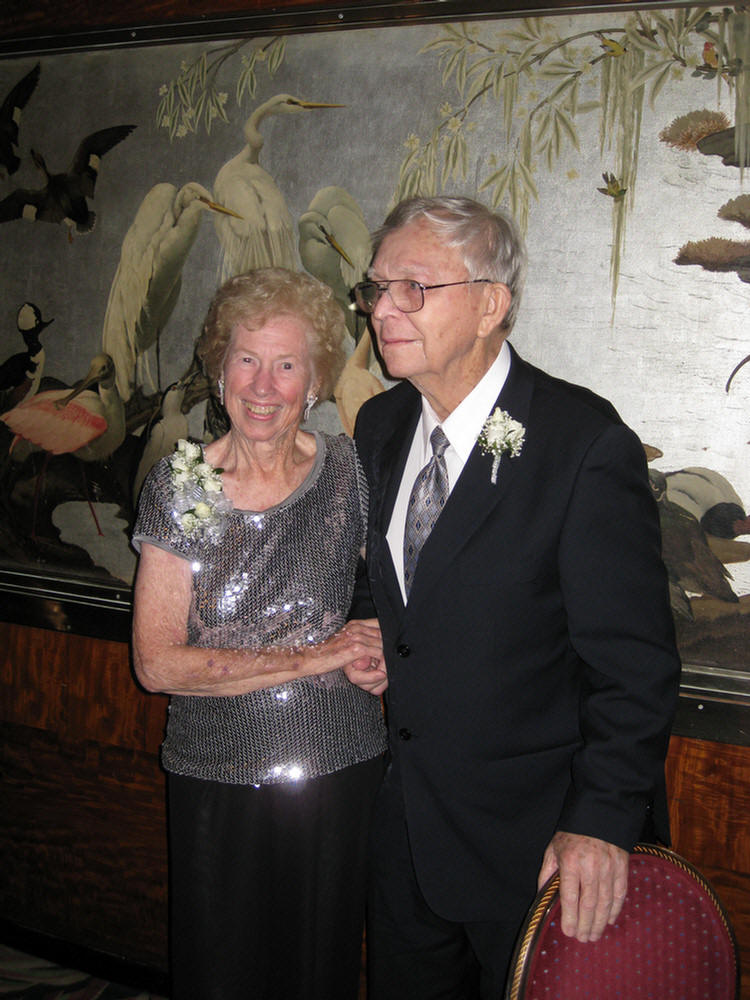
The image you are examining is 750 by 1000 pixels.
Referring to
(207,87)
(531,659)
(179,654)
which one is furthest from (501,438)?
(207,87)

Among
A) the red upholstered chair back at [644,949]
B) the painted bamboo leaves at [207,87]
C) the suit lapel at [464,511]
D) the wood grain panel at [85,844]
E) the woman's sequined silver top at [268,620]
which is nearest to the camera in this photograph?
the red upholstered chair back at [644,949]

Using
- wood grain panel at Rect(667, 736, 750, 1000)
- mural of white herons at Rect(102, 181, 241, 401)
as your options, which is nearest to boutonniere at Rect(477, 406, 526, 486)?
wood grain panel at Rect(667, 736, 750, 1000)

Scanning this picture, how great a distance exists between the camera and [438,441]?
1748mm

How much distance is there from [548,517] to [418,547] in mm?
299

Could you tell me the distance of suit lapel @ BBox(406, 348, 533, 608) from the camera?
5.27ft

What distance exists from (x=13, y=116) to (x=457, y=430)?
2.07 metres

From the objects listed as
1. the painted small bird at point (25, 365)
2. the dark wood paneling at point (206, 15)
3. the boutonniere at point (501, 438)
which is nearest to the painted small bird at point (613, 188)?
the dark wood paneling at point (206, 15)

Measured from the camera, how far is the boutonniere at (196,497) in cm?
177

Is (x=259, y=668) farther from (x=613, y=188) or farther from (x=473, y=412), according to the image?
(x=613, y=188)

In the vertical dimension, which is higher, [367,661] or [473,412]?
[473,412]

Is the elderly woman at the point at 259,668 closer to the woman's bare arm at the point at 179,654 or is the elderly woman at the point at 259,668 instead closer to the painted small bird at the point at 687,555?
the woman's bare arm at the point at 179,654

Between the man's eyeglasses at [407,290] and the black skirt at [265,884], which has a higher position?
the man's eyeglasses at [407,290]

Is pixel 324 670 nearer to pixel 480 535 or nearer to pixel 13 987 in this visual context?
pixel 480 535

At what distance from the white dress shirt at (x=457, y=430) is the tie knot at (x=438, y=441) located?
1cm
